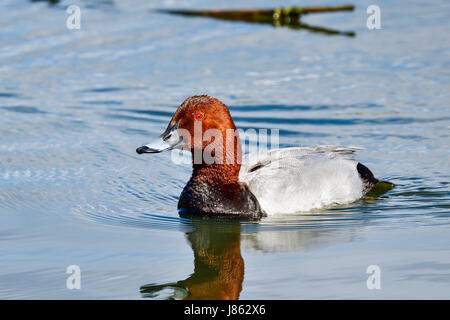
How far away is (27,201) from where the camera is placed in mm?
8266

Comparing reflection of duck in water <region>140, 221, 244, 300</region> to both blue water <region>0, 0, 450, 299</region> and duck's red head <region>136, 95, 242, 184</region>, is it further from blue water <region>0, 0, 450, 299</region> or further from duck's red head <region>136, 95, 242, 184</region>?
duck's red head <region>136, 95, 242, 184</region>

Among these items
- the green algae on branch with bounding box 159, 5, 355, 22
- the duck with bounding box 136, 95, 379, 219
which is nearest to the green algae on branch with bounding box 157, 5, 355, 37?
the green algae on branch with bounding box 159, 5, 355, 22

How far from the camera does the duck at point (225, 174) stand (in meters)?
7.70

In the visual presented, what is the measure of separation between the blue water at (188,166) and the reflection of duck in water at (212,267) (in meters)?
0.02

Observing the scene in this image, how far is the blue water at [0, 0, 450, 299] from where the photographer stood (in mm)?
6285

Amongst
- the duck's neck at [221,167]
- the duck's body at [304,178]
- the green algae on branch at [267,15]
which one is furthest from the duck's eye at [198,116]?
the green algae on branch at [267,15]

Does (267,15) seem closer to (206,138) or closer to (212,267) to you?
(206,138)

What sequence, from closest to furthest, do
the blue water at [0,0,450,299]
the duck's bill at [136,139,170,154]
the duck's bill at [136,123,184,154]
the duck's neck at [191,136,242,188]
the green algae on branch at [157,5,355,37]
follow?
1. the blue water at [0,0,450,299]
2. the duck's bill at [136,139,170,154]
3. the duck's bill at [136,123,184,154]
4. the duck's neck at [191,136,242,188]
5. the green algae on branch at [157,5,355,37]

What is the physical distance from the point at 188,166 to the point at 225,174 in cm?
200

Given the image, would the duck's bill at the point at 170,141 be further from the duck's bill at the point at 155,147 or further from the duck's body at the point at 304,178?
the duck's body at the point at 304,178

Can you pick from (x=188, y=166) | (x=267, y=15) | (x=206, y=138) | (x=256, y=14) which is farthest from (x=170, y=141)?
(x=267, y=15)

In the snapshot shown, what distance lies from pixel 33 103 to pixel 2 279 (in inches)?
245

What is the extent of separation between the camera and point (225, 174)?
7781 millimetres
